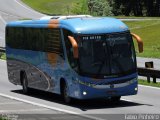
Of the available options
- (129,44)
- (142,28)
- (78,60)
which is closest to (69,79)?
(78,60)

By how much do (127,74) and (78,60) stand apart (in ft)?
5.19

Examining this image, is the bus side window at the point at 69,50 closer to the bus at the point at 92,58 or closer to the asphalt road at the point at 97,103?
the bus at the point at 92,58

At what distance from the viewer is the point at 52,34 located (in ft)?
66.1

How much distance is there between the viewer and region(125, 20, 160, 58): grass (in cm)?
4950

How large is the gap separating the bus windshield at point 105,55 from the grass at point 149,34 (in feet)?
86.8

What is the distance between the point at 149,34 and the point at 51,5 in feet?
140

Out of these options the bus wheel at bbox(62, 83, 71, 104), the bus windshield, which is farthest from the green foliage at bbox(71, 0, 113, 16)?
the bus windshield

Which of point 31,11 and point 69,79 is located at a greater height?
point 69,79

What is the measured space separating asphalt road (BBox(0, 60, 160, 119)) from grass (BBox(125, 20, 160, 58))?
22.8 metres

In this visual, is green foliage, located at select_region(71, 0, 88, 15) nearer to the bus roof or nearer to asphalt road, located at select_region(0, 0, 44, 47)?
asphalt road, located at select_region(0, 0, 44, 47)

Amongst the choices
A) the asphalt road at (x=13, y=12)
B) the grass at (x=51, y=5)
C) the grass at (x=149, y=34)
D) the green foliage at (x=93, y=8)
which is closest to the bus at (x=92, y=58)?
the grass at (x=149, y=34)

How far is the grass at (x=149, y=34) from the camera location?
49500 mm

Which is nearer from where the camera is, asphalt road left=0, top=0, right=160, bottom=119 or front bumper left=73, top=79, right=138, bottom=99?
asphalt road left=0, top=0, right=160, bottom=119

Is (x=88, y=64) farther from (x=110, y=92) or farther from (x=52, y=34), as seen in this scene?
(x=52, y=34)
